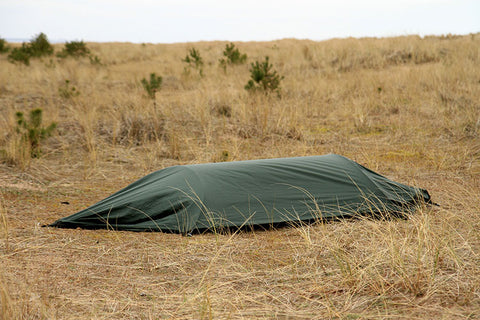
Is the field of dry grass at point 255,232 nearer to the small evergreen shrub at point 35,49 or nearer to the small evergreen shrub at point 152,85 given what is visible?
the small evergreen shrub at point 152,85

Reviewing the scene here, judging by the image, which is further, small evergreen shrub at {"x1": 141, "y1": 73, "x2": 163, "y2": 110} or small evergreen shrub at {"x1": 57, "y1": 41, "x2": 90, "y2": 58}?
small evergreen shrub at {"x1": 57, "y1": 41, "x2": 90, "y2": 58}

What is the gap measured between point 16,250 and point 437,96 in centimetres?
866

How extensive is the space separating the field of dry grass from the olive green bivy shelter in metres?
0.19

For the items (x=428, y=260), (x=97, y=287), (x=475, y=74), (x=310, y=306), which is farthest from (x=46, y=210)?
(x=475, y=74)

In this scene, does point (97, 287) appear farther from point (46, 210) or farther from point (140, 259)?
point (46, 210)

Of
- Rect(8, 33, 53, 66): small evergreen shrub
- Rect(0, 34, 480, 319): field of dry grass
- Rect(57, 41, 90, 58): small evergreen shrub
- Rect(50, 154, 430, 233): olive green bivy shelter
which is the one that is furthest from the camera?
Rect(57, 41, 90, 58): small evergreen shrub

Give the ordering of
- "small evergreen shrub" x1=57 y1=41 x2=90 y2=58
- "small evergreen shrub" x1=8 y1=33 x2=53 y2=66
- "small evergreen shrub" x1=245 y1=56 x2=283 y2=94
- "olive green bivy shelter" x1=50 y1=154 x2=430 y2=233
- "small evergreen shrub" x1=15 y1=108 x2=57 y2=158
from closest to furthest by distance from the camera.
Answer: "olive green bivy shelter" x1=50 y1=154 x2=430 y2=233, "small evergreen shrub" x1=15 y1=108 x2=57 y2=158, "small evergreen shrub" x1=245 y1=56 x2=283 y2=94, "small evergreen shrub" x1=8 y1=33 x2=53 y2=66, "small evergreen shrub" x1=57 y1=41 x2=90 y2=58

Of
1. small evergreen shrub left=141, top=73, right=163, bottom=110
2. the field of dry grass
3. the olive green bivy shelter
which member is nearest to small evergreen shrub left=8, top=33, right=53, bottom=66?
the field of dry grass

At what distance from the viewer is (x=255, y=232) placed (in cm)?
396

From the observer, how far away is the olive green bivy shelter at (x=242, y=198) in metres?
4.01

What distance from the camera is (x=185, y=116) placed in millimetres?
8547

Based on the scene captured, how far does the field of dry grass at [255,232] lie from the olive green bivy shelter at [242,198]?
191 mm

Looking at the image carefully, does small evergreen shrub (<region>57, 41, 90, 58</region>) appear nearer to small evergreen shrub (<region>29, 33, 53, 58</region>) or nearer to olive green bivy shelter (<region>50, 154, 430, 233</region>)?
small evergreen shrub (<region>29, 33, 53, 58</region>)

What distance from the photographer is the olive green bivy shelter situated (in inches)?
158
